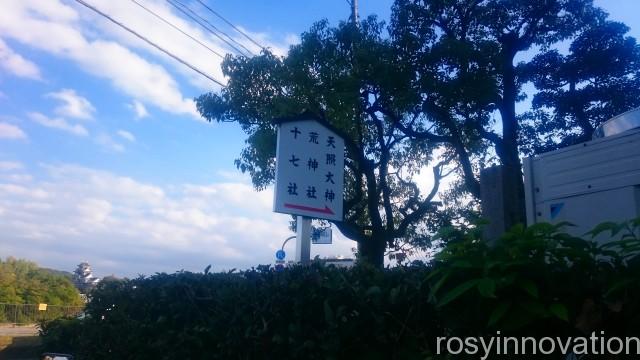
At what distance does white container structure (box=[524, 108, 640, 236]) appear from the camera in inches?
162

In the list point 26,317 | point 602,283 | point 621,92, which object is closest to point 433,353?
point 602,283

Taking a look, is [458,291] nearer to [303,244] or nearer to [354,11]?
[303,244]

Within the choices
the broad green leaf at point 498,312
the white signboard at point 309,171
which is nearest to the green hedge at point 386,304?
the broad green leaf at point 498,312

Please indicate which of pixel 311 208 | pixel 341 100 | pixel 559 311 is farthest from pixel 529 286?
pixel 341 100

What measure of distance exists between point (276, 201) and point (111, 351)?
2.60m

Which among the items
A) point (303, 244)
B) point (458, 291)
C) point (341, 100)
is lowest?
point (458, 291)

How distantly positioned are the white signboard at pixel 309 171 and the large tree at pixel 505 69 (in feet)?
22.7

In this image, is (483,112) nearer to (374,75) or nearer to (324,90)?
(374,75)

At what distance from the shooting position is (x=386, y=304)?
10.2 feet

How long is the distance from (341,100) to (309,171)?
744 cm

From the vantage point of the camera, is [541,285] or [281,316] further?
[281,316]

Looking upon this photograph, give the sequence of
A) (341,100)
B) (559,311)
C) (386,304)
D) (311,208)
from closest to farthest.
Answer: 1. (559,311)
2. (386,304)
3. (311,208)
4. (341,100)

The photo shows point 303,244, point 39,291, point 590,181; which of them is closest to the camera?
point 590,181

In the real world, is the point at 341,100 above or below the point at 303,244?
above
